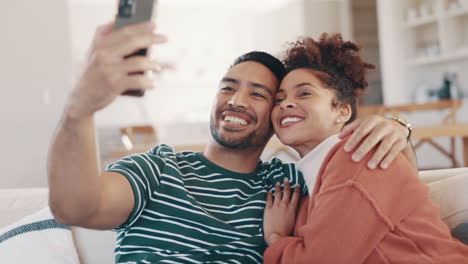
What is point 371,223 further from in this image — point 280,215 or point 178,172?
point 178,172

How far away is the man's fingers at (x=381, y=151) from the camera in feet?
3.41

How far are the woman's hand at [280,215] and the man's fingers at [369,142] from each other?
0.27m

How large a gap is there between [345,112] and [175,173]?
0.52 meters

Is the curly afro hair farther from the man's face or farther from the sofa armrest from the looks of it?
the sofa armrest

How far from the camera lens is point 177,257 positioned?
1.14 meters

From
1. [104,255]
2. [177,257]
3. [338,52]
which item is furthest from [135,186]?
[338,52]

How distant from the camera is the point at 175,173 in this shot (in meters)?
1.23

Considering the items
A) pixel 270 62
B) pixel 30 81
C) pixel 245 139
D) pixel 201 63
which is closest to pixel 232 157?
pixel 245 139

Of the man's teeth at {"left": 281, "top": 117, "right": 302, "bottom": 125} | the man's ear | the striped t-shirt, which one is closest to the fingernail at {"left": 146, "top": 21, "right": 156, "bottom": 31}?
the striped t-shirt

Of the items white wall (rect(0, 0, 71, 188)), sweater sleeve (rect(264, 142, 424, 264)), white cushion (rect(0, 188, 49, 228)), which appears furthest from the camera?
white wall (rect(0, 0, 71, 188))

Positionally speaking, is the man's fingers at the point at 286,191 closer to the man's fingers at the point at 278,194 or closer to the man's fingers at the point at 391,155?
the man's fingers at the point at 278,194

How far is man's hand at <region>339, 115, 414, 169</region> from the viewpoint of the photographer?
3.45ft

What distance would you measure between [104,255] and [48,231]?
0.18m

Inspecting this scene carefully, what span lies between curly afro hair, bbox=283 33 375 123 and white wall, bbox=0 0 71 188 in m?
3.12
